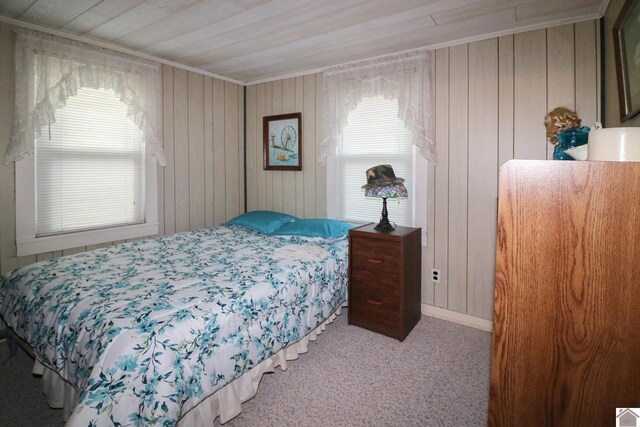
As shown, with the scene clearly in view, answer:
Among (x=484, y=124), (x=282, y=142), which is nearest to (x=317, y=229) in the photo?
(x=282, y=142)

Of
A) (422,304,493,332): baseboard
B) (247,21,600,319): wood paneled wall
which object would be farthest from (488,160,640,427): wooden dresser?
(422,304,493,332): baseboard

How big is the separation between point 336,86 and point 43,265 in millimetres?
2702

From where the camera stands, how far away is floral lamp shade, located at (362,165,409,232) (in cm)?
267

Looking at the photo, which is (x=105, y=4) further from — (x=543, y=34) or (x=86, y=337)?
(x=543, y=34)

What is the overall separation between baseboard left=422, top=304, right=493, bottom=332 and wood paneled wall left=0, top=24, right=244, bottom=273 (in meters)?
2.41

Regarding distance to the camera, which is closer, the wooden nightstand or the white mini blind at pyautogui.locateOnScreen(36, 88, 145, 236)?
the wooden nightstand

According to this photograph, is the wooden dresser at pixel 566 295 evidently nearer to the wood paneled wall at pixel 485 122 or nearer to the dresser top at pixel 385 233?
the dresser top at pixel 385 233

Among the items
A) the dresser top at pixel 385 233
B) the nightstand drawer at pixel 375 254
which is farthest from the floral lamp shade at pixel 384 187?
the nightstand drawer at pixel 375 254

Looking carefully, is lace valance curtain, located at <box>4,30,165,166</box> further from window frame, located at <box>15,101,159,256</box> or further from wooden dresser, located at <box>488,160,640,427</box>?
wooden dresser, located at <box>488,160,640,427</box>

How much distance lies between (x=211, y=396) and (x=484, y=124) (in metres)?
2.61

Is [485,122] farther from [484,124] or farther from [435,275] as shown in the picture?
[435,275]

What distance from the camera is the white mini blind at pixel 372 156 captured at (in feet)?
10.1

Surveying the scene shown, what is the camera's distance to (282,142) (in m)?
3.82

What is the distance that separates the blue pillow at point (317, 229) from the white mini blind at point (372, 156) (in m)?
0.37
